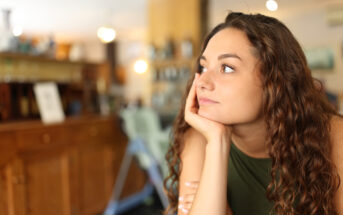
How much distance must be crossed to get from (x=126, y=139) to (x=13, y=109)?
43.0 inches

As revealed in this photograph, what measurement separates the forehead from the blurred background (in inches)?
12.4

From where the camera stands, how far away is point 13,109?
2434 millimetres

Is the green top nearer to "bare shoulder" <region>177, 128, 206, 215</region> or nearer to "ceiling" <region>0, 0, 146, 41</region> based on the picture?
"bare shoulder" <region>177, 128, 206, 215</region>

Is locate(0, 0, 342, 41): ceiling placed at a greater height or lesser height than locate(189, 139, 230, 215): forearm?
greater

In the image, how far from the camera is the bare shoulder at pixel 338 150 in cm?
85

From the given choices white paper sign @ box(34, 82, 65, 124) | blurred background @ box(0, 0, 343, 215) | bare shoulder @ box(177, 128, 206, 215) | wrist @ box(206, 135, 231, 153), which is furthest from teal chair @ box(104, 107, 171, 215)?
wrist @ box(206, 135, 231, 153)

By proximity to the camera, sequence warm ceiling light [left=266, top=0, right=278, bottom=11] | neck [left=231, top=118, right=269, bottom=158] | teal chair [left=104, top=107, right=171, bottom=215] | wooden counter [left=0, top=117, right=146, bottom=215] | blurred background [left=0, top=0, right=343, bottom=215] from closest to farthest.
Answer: neck [left=231, top=118, right=269, bottom=158], warm ceiling light [left=266, top=0, right=278, bottom=11], wooden counter [left=0, top=117, right=146, bottom=215], blurred background [left=0, top=0, right=343, bottom=215], teal chair [left=104, top=107, right=171, bottom=215]

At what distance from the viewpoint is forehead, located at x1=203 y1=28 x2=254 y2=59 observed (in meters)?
0.86

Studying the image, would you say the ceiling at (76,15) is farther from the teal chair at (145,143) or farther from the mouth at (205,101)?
the mouth at (205,101)

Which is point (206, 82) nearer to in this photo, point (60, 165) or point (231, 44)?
point (231, 44)

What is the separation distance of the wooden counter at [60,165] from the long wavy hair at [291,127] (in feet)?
5.56

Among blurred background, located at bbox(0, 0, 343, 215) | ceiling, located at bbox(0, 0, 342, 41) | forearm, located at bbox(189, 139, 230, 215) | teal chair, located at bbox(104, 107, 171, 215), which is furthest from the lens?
ceiling, located at bbox(0, 0, 342, 41)

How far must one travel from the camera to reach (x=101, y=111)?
10.6 feet

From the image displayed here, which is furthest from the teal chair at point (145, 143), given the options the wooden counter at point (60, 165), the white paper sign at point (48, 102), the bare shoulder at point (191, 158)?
the bare shoulder at point (191, 158)
